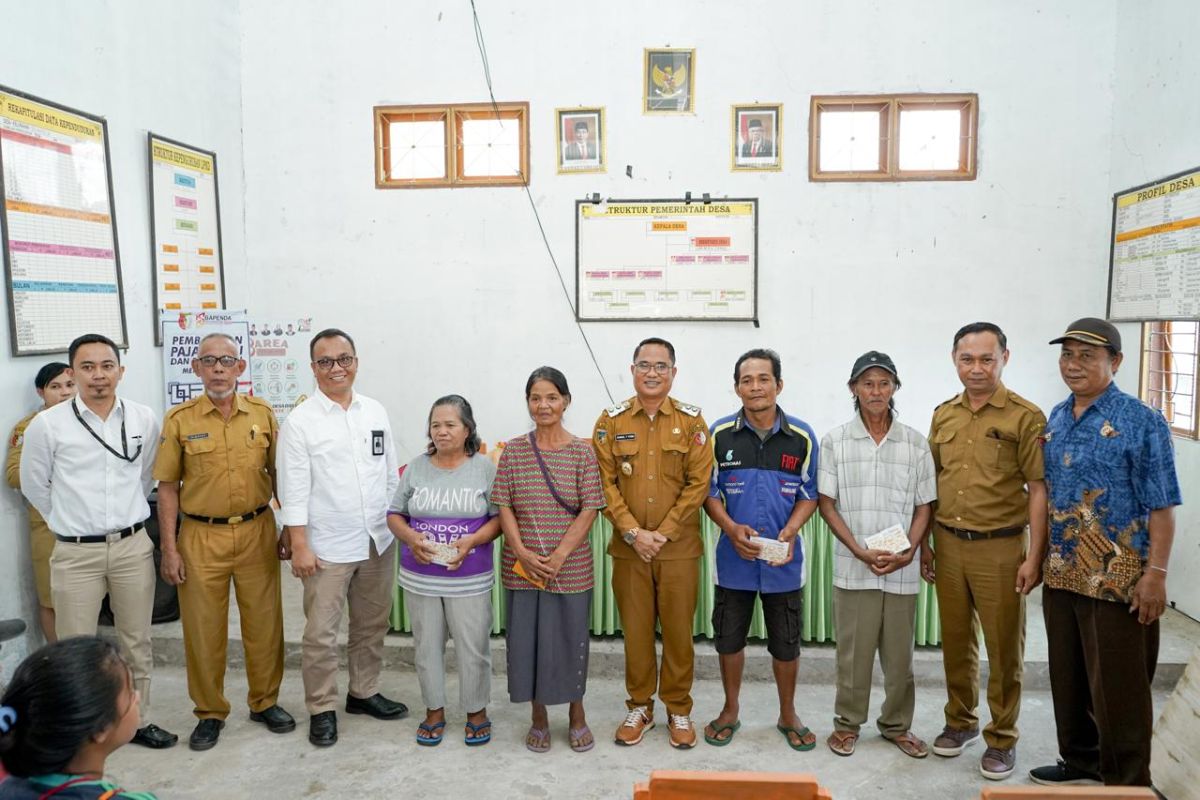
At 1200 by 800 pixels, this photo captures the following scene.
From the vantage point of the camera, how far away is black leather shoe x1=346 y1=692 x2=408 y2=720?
351 centimetres

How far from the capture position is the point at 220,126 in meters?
5.39

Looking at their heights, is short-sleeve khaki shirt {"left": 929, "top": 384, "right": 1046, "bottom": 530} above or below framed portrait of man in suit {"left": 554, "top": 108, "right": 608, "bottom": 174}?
below

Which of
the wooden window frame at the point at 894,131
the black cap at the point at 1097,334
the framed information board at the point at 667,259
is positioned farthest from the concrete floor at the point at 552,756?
the wooden window frame at the point at 894,131

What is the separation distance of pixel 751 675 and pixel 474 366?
282cm

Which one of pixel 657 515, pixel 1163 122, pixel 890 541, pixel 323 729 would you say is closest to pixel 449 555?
pixel 657 515

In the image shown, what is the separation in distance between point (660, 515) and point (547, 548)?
0.46 meters

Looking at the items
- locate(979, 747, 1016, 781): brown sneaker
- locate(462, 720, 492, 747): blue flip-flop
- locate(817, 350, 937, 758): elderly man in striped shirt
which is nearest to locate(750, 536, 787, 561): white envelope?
locate(817, 350, 937, 758): elderly man in striped shirt

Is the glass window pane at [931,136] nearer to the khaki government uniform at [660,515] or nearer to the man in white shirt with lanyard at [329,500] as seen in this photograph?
the khaki government uniform at [660,515]

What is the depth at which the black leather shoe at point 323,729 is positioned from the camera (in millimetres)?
3285

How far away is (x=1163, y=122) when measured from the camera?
4527mm

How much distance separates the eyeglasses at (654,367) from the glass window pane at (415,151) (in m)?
3.09

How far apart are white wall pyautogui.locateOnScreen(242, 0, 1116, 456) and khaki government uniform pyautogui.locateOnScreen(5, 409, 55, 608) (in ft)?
7.38

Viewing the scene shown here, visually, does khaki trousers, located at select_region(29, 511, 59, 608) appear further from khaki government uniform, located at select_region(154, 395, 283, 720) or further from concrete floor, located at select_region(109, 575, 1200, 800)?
khaki government uniform, located at select_region(154, 395, 283, 720)

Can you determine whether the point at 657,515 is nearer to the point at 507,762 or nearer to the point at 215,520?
the point at 507,762
